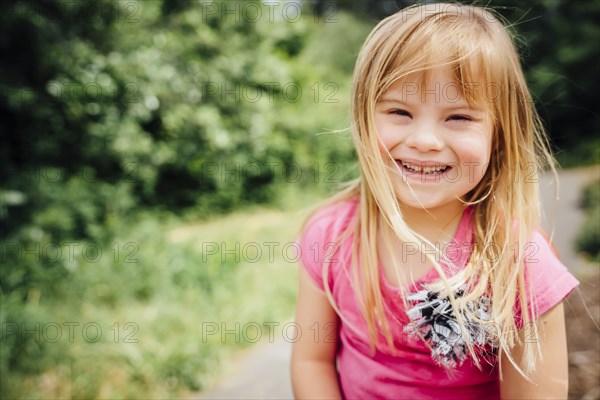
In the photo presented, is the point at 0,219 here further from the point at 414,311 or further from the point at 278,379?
the point at 414,311

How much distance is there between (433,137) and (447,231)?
31 cm

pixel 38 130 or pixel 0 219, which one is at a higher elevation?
pixel 38 130

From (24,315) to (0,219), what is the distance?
1132mm

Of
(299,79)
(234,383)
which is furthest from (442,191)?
(299,79)

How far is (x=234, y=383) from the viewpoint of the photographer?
289 cm

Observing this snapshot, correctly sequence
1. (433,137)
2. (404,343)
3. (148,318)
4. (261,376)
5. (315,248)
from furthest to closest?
1. (148,318)
2. (261,376)
3. (315,248)
4. (404,343)
5. (433,137)

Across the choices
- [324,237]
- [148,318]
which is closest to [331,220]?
[324,237]

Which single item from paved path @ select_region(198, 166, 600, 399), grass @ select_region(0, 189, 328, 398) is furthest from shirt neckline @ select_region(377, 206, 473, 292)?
paved path @ select_region(198, 166, 600, 399)

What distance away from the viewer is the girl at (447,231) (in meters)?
1.27

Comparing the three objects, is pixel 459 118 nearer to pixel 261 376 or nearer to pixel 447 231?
pixel 447 231

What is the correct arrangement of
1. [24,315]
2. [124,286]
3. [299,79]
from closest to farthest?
[24,315] < [124,286] < [299,79]

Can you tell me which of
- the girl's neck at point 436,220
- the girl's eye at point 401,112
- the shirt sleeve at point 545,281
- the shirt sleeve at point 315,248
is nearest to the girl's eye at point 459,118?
the girl's eye at point 401,112

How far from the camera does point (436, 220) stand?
1441 mm

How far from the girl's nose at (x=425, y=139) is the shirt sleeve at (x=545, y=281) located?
38cm
